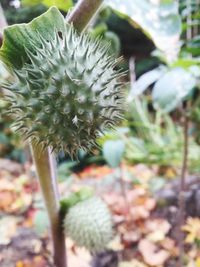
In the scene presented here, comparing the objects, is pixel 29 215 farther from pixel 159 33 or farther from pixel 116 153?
pixel 159 33

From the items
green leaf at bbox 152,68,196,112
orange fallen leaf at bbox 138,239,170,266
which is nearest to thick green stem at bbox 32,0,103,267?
green leaf at bbox 152,68,196,112

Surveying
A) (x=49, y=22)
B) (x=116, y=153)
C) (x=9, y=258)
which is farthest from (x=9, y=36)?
(x=9, y=258)

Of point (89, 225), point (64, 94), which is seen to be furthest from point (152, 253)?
point (64, 94)

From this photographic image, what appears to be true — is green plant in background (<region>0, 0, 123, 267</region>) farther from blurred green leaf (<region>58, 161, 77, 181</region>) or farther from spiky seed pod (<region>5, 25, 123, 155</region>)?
blurred green leaf (<region>58, 161, 77, 181</region>)

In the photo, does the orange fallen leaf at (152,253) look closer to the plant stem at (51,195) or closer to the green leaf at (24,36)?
the plant stem at (51,195)

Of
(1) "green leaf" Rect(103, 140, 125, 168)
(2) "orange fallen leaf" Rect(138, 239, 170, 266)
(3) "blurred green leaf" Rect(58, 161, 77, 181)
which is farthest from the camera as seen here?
(3) "blurred green leaf" Rect(58, 161, 77, 181)

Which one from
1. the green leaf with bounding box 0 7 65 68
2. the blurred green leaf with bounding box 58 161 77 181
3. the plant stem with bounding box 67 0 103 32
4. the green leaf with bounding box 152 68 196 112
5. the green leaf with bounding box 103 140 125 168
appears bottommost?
the blurred green leaf with bounding box 58 161 77 181
